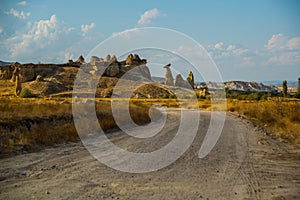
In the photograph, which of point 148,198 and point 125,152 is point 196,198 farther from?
point 125,152

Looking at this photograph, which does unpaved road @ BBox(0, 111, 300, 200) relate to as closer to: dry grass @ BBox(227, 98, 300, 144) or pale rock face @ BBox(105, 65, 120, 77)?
dry grass @ BBox(227, 98, 300, 144)

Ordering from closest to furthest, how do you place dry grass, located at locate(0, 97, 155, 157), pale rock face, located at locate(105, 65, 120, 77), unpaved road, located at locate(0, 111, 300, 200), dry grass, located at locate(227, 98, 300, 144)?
unpaved road, located at locate(0, 111, 300, 200) → dry grass, located at locate(0, 97, 155, 157) → dry grass, located at locate(227, 98, 300, 144) → pale rock face, located at locate(105, 65, 120, 77)

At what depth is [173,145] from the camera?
11016 mm

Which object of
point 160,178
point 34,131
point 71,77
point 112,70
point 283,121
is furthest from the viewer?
point 112,70

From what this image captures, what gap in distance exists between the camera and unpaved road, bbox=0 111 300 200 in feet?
18.4

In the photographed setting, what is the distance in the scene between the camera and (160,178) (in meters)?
6.63

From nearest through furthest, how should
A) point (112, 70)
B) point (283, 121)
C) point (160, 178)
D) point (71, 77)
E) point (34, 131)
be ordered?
point (160, 178), point (34, 131), point (283, 121), point (71, 77), point (112, 70)

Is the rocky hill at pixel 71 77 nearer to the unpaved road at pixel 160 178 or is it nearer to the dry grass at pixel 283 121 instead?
the dry grass at pixel 283 121

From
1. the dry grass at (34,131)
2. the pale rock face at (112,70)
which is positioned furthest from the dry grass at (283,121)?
the pale rock face at (112,70)

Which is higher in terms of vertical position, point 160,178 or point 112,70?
point 112,70

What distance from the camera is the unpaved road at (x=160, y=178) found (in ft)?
18.4

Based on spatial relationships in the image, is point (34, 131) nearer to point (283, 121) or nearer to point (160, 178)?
point (160, 178)

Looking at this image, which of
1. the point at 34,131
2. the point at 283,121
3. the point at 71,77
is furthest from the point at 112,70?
the point at 34,131

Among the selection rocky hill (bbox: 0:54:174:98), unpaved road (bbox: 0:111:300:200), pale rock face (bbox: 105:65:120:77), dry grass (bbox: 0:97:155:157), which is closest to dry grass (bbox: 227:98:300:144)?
unpaved road (bbox: 0:111:300:200)
